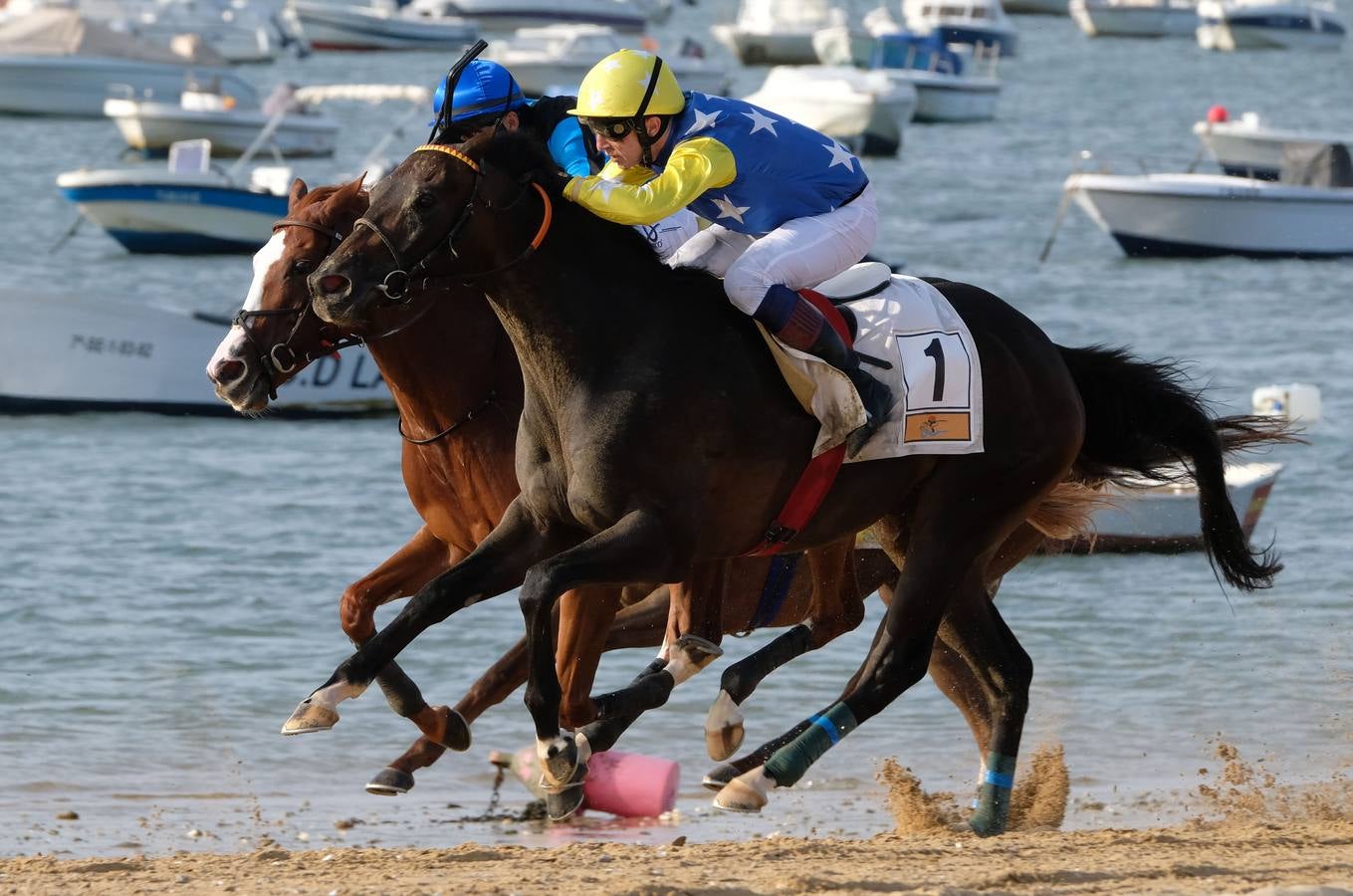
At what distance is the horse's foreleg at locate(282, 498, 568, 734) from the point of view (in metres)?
5.77

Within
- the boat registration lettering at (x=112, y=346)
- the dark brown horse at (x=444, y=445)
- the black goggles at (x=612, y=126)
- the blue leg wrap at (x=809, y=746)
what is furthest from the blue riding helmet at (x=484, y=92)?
the boat registration lettering at (x=112, y=346)

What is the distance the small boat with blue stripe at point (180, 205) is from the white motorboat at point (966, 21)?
37.6 metres

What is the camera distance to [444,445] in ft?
23.2

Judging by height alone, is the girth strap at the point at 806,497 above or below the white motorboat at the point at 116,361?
above

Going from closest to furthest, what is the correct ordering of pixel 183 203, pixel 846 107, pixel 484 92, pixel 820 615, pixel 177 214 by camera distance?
pixel 484 92 < pixel 820 615 < pixel 183 203 < pixel 177 214 < pixel 846 107

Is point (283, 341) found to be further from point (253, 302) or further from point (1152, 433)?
point (1152, 433)

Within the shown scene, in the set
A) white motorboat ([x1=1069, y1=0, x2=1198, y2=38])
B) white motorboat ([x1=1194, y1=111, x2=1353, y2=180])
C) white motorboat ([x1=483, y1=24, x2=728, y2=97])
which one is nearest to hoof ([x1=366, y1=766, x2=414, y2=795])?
white motorboat ([x1=1194, y1=111, x2=1353, y2=180])

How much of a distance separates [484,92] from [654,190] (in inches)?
54.2

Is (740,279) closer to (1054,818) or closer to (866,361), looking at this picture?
(866,361)

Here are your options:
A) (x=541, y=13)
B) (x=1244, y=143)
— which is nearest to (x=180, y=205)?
(x=1244, y=143)

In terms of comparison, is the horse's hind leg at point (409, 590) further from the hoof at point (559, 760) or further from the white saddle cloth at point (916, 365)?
the white saddle cloth at point (916, 365)

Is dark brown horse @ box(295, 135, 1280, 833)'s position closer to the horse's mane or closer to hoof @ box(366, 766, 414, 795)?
the horse's mane

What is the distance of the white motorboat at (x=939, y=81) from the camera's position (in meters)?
50.5

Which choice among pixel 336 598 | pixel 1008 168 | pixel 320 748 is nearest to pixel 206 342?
pixel 336 598
